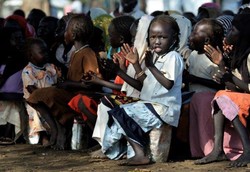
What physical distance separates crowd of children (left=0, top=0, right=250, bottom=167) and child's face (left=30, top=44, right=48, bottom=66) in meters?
0.01

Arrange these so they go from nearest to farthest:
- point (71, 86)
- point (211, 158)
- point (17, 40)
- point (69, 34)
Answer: point (211, 158)
point (71, 86)
point (69, 34)
point (17, 40)

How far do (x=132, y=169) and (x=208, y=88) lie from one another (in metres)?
1.31

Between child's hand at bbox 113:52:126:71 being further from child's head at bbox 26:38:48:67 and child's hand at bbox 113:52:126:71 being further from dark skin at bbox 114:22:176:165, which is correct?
child's head at bbox 26:38:48:67

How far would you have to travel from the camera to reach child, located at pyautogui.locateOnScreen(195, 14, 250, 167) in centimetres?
820

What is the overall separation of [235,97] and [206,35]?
38.9 inches

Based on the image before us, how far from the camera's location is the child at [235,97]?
8203 mm

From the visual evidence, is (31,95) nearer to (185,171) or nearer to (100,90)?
(100,90)

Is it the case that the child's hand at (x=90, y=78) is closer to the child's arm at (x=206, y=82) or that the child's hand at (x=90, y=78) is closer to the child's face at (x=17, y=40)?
the child's arm at (x=206, y=82)

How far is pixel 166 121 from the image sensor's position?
852 centimetres

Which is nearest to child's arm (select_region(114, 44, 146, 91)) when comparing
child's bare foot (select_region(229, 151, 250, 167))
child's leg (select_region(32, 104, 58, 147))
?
child's bare foot (select_region(229, 151, 250, 167))

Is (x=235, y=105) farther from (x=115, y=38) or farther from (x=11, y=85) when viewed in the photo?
(x=11, y=85)

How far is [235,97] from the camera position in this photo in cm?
827

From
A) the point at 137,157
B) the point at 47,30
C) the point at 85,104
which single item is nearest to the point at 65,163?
the point at 85,104

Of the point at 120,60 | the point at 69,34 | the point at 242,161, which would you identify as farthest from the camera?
the point at 69,34
